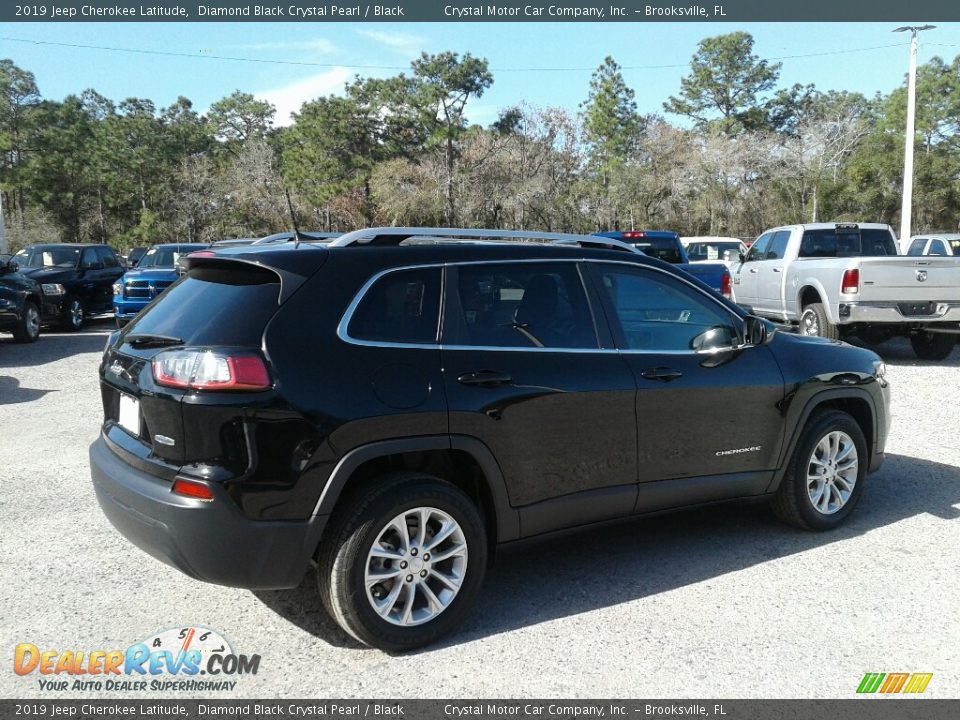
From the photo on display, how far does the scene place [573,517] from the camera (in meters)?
4.18

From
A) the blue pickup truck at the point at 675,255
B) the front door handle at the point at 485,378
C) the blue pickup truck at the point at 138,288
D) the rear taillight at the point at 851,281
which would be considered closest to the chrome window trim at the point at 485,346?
the front door handle at the point at 485,378

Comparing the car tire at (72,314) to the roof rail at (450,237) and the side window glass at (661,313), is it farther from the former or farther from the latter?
the side window glass at (661,313)

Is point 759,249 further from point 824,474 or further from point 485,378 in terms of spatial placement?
point 485,378

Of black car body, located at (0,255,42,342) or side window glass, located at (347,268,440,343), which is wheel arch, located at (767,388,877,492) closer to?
side window glass, located at (347,268,440,343)

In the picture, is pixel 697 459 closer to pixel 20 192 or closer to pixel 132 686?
pixel 132 686

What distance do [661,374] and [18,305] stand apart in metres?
13.4

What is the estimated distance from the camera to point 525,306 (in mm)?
4180

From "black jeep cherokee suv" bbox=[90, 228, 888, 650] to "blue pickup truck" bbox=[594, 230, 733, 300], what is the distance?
9714mm

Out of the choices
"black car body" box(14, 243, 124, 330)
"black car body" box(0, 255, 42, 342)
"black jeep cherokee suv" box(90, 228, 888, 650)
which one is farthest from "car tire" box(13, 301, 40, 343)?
"black jeep cherokee suv" box(90, 228, 888, 650)

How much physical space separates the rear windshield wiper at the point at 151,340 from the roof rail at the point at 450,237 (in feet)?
2.60

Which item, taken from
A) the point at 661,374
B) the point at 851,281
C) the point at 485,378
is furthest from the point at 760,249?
the point at 485,378

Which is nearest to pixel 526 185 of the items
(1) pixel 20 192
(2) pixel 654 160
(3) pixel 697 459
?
(2) pixel 654 160

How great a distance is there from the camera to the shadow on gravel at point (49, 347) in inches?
513

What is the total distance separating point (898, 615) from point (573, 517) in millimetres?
1601
